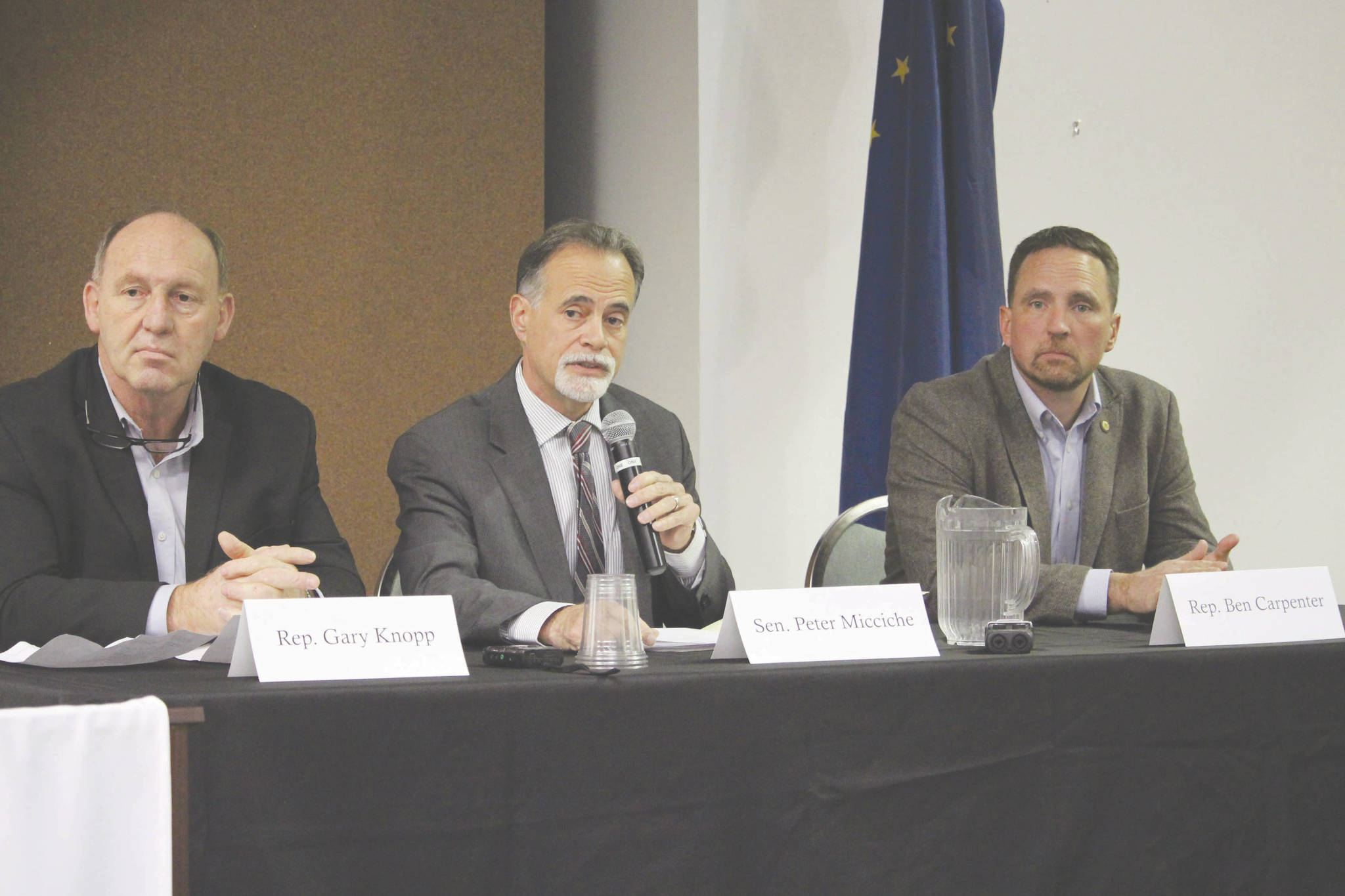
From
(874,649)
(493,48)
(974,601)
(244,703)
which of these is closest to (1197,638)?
(974,601)

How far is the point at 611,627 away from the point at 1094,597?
0.96 meters

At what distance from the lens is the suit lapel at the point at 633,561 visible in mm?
2109

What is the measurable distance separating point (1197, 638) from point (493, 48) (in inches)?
111

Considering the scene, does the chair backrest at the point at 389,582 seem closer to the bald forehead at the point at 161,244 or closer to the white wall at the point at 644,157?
the bald forehead at the point at 161,244

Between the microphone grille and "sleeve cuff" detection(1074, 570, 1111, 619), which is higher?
the microphone grille

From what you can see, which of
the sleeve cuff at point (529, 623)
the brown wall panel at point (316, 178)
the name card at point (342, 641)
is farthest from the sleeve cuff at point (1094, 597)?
the brown wall panel at point (316, 178)

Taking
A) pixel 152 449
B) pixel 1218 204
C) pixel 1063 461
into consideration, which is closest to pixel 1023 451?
pixel 1063 461

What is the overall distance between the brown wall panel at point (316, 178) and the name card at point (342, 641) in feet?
7.31

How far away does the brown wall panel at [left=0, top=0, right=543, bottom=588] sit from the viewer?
3.12 m

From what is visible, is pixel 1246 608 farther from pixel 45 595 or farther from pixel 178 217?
pixel 178 217

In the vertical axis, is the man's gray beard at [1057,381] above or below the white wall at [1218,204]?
below

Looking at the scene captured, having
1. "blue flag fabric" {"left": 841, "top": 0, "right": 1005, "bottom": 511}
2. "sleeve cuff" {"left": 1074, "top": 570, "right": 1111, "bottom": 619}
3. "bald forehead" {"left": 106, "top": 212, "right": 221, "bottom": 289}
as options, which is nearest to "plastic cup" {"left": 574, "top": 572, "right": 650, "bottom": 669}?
"sleeve cuff" {"left": 1074, "top": 570, "right": 1111, "bottom": 619}

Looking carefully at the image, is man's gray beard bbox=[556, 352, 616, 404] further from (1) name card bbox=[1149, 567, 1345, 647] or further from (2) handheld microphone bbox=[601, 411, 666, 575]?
(1) name card bbox=[1149, 567, 1345, 647]

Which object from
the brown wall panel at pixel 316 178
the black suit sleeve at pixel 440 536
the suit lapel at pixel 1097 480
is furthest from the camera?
the brown wall panel at pixel 316 178
